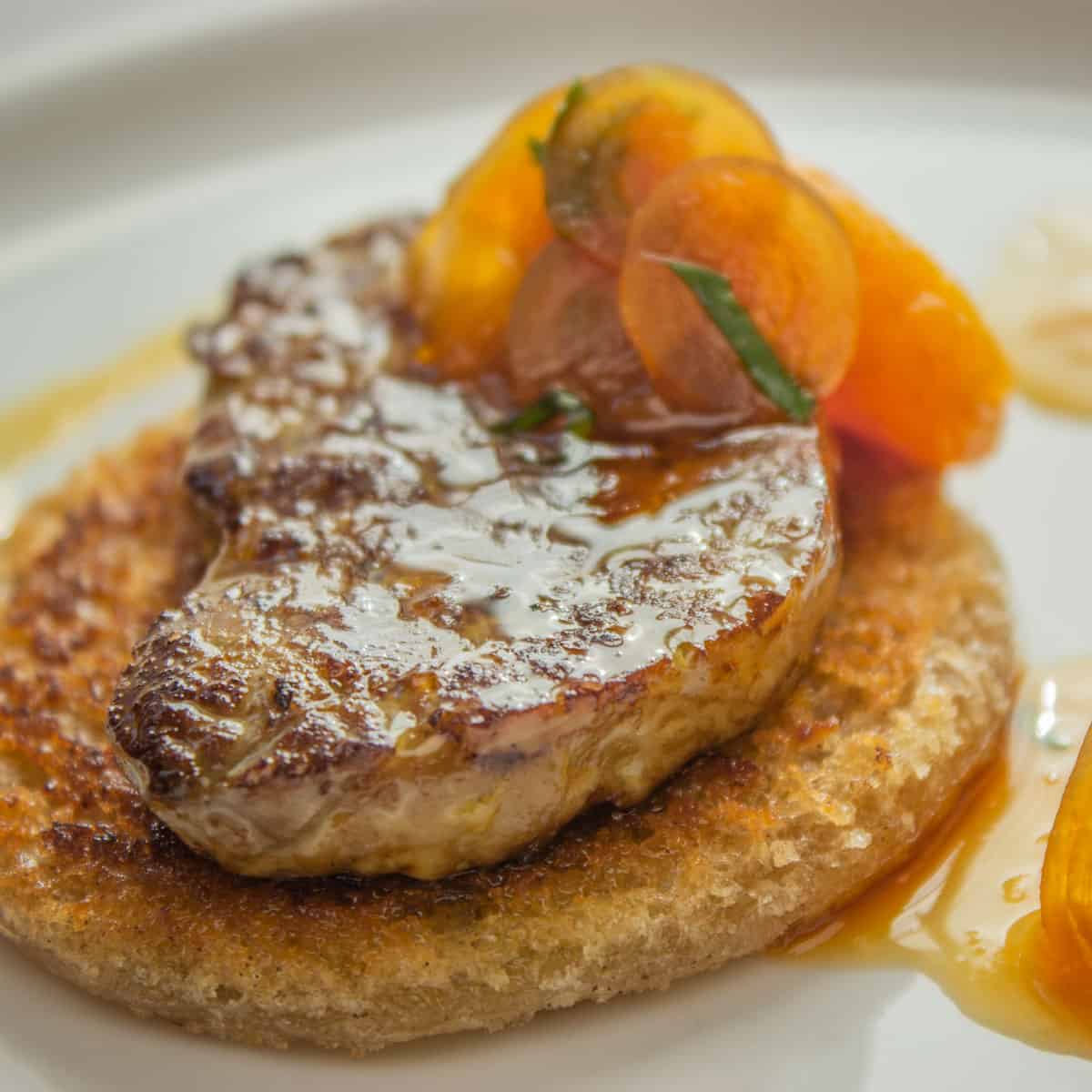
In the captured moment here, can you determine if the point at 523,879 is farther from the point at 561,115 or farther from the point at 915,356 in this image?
the point at 561,115

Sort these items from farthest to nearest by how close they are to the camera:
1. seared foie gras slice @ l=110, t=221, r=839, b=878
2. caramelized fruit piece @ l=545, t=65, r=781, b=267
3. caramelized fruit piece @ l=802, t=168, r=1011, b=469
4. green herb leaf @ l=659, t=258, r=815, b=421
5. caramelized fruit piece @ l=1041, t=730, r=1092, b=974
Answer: caramelized fruit piece @ l=802, t=168, r=1011, b=469 → caramelized fruit piece @ l=545, t=65, r=781, b=267 → green herb leaf @ l=659, t=258, r=815, b=421 → caramelized fruit piece @ l=1041, t=730, r=1092, b=974 → seared foie gras slice @ l=110, t=221, r=839, b=878

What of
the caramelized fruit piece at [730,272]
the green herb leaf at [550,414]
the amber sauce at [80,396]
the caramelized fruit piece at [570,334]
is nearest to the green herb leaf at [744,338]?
the caramelized fruit piece at [730,272]

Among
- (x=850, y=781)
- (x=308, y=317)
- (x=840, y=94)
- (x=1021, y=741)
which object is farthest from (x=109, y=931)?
(x=840, y=94)

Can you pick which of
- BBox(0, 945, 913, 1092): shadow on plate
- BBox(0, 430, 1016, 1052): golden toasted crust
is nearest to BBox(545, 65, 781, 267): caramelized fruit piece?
BBox(0, 430, 1016, 1052): golden toasted crust

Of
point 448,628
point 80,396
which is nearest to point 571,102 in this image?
point 448,628

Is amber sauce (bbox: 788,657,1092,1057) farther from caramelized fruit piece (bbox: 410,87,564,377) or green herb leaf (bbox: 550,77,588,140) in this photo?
green herb leaf (bbox: 550,77,588,140)

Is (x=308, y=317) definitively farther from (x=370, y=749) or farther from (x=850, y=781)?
(x=850, y=781)
